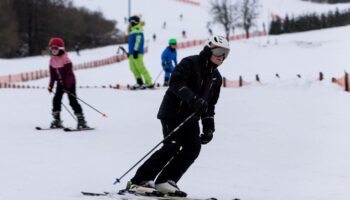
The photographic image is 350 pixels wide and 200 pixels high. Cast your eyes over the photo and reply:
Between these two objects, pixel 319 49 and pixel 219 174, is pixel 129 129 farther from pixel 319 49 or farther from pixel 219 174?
pixel 319 49

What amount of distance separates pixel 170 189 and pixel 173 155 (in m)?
0.30

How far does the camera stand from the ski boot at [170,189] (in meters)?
5.93

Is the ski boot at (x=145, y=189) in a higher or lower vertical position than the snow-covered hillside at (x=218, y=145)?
higher

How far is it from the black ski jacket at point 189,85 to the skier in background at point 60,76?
5275 mm

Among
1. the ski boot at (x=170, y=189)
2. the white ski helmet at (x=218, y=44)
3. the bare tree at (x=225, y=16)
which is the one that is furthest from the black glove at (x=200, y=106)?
the bare tree at (x=225, y=16)

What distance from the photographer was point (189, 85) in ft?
19.2

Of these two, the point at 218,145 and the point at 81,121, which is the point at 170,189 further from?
the point at 81,121

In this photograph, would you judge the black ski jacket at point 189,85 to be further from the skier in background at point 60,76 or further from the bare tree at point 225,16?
the bare tree at point 225,16

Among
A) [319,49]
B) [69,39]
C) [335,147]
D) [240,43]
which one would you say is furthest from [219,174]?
[69,39]

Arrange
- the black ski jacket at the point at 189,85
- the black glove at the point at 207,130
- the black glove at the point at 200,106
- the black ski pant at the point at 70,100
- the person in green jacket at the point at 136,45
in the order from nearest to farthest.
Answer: the black glove at the point at 200,106
the black ski jacket at the point at 189,85
the black glove at the point at 207,130
the black ski pant at the point at 70,100
the person in green jacket at the point at 136,45

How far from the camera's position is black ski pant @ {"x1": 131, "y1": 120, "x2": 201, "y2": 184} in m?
5.95

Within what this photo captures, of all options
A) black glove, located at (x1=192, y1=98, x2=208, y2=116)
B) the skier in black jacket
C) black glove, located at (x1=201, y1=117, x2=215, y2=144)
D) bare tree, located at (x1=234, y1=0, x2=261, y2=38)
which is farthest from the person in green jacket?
bare tree, located at (x1=234, y1=0, x2=261, y2=38)

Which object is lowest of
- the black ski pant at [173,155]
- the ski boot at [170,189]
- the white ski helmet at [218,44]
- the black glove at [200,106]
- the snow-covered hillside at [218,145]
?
the snow-covered hillside at [218,145]

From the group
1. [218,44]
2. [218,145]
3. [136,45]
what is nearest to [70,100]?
[218,145]
